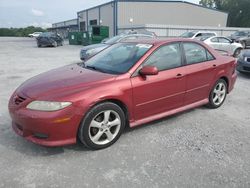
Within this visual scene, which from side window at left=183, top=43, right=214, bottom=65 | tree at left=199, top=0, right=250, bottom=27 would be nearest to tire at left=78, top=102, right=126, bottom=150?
side window at left=183, top=43, right=214, bottom=65

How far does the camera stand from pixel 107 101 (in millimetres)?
3332

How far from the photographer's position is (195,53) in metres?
4.48

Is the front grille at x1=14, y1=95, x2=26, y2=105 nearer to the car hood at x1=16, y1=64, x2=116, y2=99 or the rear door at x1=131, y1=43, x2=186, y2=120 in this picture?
the car hood at x1=16, y1=64, x2=116, y2=99

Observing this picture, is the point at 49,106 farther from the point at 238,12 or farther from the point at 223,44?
the point at 238,12

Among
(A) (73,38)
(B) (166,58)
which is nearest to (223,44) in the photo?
(B) (166,58)

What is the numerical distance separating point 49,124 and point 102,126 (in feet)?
2.40

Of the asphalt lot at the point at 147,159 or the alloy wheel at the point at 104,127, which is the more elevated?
the alloy wheel at the point at 104,127

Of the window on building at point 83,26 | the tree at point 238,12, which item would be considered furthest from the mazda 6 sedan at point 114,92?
the tree at point 238,12

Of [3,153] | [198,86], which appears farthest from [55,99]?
[198,86]

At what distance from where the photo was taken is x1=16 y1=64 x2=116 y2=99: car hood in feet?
10.4

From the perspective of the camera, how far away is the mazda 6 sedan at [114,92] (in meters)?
3.04

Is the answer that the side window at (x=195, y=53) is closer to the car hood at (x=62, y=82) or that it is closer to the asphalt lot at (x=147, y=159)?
the asphalt lot at (x=147, y=159)

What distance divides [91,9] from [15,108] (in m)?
40.1

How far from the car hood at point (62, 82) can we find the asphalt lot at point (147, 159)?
809mm
